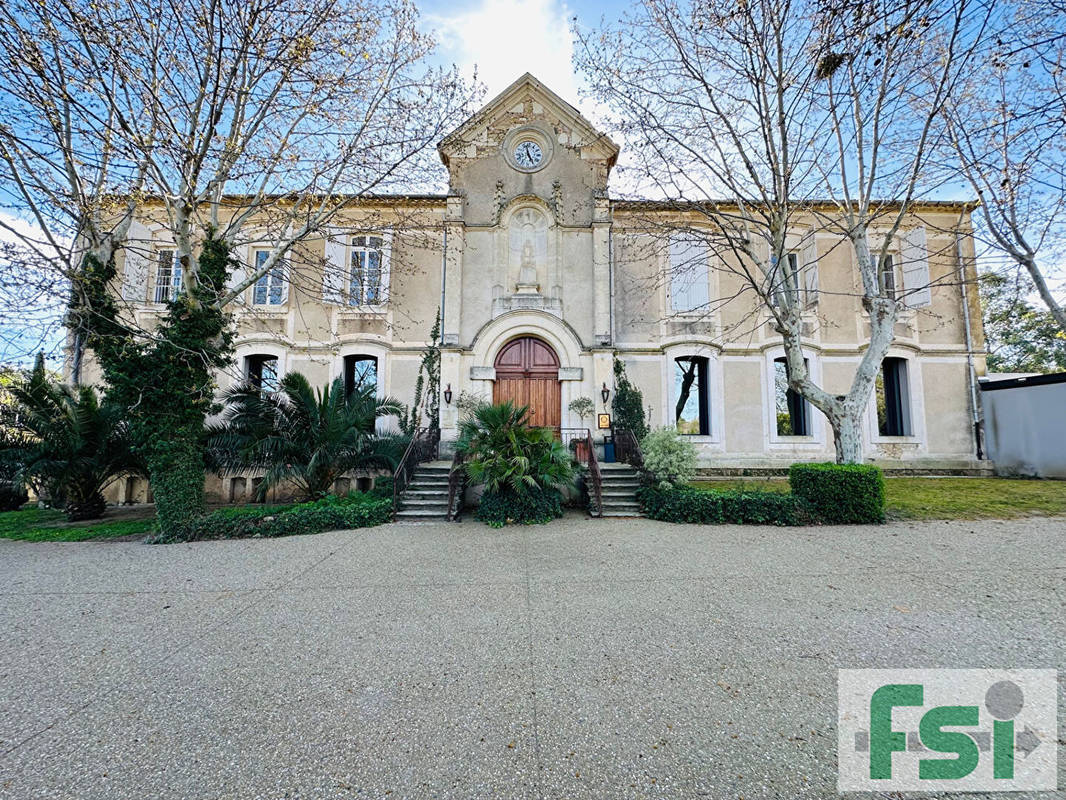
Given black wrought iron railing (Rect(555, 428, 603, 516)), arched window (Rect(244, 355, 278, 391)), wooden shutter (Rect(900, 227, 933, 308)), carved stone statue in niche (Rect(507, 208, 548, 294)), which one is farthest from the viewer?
wooden shutter (Rect(900, 227, 933, 308))

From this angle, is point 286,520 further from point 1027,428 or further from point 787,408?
point 1027,428

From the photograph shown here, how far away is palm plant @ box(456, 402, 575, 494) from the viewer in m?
7.93

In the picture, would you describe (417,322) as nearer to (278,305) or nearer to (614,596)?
(278,305)

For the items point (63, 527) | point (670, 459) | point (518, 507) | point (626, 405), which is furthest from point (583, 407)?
point (63, 527)

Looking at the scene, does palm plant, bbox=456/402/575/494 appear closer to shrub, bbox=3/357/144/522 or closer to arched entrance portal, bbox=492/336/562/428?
arched entrance portal, bbox=492/336/562/428

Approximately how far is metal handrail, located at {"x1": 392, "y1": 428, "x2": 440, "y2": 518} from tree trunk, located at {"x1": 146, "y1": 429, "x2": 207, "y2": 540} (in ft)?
10.4

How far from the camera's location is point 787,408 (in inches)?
526

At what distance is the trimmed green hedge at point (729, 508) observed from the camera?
759cm

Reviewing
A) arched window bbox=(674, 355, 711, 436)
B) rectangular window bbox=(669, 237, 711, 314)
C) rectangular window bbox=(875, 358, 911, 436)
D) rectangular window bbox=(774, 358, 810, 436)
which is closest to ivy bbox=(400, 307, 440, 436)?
arched window bbox=(674, 355, 711, 436)

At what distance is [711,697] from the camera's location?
262 cm

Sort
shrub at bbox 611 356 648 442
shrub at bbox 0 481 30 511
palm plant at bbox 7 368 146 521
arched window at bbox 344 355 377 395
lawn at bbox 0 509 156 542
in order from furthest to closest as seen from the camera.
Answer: arched window at bbox 344 355 377 395
shrub at bbox 611 356 648 442
shrub at bbox 0 481 30 511
palm plant at bbox 7 368 146 521
lawn at bbox 0 509 156 542

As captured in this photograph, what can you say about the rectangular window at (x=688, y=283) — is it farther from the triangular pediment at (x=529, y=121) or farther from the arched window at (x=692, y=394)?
the triangular pediment at (x=529, y=121)

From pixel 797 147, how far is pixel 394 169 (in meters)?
8.13

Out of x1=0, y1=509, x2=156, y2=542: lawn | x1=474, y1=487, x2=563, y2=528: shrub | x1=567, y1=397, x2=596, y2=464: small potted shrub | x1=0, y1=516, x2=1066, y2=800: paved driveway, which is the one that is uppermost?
x1=567, y1=397, x2=596, y2=464: small potted shrub
